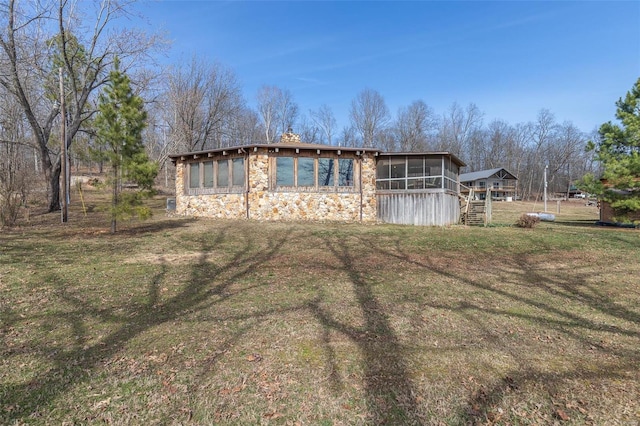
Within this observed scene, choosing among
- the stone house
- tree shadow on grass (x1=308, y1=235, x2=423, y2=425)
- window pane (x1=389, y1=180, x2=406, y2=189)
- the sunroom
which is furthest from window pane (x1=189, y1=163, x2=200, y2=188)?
tree shadow on grass (x1=308, y1=235, x2=423, y2=425)

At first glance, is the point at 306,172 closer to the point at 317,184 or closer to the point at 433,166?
the point at 317,184

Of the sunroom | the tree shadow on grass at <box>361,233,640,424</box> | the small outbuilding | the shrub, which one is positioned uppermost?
the small outbuilding

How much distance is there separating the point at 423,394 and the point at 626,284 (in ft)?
21.0

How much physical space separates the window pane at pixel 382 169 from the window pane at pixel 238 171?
661 centimetres

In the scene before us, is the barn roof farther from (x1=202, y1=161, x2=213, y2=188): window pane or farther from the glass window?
(x1=202, y1=161, x2=213, y2=188): window pane

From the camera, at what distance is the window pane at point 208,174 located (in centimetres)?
1642

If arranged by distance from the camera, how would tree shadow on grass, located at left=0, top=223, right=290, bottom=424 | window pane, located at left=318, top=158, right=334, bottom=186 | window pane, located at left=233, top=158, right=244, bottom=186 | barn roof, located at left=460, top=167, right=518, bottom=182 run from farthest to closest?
barn roof, located at left=460, top=167, right=518, bottom=182, window pane, located at left=318, top=158, right=334, bottom=186, window pane, located at left=233, top=158, right=244, bottom=186, tree shadow on grass, located at left=0, top=223, right=290, bottom=424

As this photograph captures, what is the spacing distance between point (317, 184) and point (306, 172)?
756mm

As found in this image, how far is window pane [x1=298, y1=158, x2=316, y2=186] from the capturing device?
15.4 m

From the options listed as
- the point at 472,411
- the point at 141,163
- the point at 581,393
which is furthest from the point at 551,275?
the point at 141,163

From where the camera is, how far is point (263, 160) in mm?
14953

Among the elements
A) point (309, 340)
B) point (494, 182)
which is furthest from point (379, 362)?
point (494, 182)

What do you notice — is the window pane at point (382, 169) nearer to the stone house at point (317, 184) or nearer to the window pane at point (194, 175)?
the stone house at point (317, 184)

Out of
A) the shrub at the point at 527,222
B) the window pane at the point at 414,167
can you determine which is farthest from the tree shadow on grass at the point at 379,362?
the shrub at the point at 527,222
